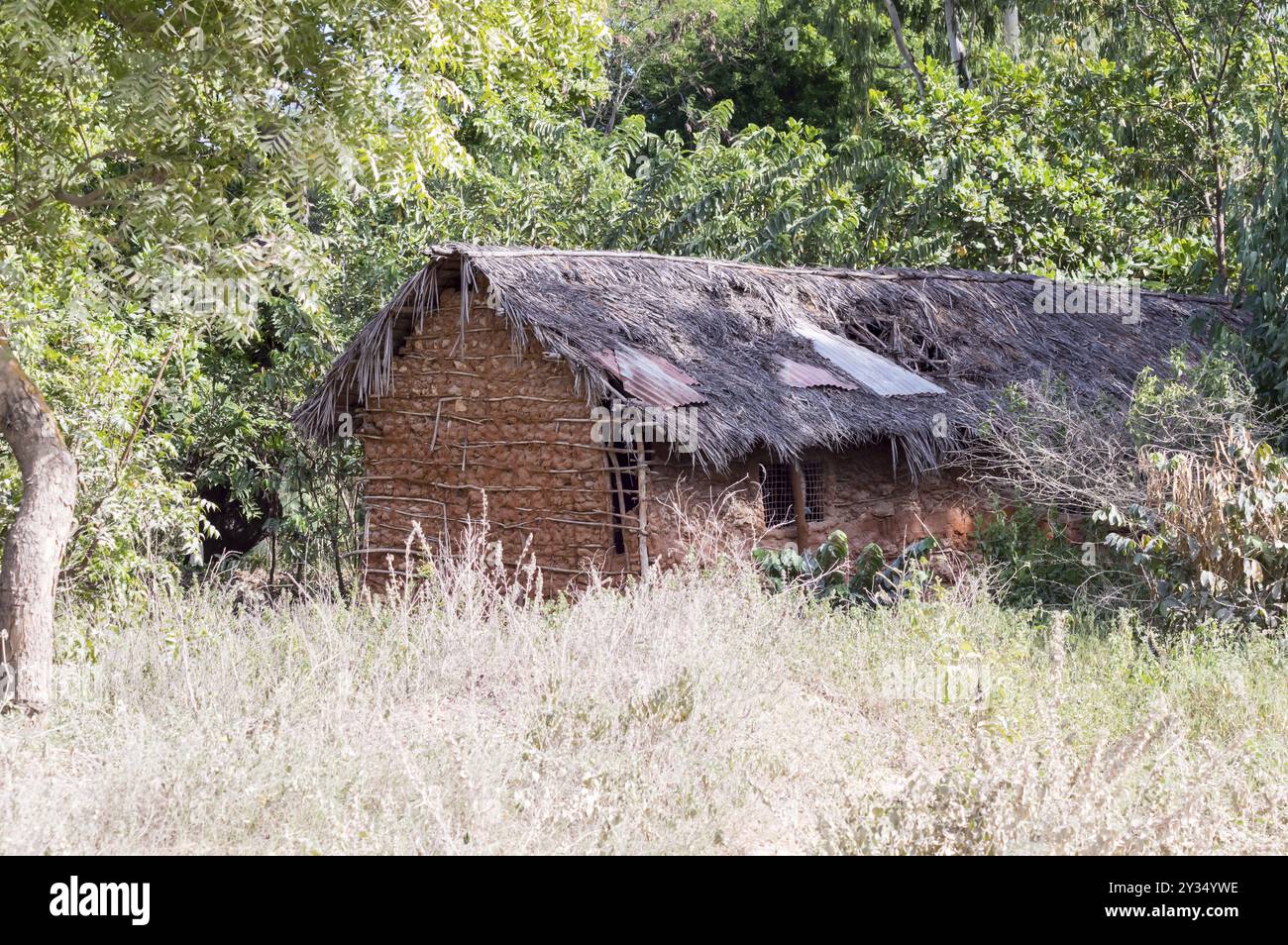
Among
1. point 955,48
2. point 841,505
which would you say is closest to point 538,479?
point 841,505

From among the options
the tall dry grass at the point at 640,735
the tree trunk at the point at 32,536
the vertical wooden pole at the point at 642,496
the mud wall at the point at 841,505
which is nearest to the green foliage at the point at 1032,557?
the mud wall at the point at 841,505

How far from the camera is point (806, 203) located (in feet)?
54.6

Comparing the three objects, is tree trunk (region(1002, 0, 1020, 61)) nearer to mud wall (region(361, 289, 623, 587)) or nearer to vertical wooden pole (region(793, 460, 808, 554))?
vertical wooden pole (region(793, 460, 808, 554))

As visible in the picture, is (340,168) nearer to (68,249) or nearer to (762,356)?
(68,249)

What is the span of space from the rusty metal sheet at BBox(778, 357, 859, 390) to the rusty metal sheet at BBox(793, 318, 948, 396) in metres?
0.23

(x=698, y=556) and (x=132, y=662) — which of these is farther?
(x=698, y=556)

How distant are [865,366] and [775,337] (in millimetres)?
920

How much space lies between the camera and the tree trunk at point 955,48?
20.8 m

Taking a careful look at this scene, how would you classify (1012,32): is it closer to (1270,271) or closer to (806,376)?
(1270,271)

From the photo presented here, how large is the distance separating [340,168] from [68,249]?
254 cm

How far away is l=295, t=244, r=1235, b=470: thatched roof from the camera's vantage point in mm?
10125

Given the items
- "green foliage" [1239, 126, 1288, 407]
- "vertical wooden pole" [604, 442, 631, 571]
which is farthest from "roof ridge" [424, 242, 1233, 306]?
"green foliage" [1239, 126, 1288, 407]

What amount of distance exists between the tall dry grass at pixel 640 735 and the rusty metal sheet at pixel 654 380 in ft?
7.41
